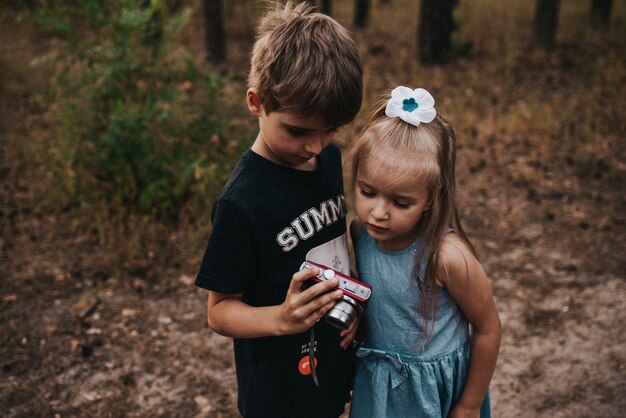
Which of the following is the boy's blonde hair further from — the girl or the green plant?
the green plant

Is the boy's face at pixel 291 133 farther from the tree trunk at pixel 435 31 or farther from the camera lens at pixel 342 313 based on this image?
the tree trunk at pixel 435 31

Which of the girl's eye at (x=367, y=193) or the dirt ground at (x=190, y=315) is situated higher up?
the girl's eye at (x=367, y=193)

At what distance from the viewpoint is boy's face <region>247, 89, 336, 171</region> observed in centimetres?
150

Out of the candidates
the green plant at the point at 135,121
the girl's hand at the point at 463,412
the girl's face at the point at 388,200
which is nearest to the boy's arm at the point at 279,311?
the girl's face at the point at 388,200

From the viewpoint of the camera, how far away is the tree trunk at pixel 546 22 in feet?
28.6

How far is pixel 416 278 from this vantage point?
1.69 metres

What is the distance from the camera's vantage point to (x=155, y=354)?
10.9 ft

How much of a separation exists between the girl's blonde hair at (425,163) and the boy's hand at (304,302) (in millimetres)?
368

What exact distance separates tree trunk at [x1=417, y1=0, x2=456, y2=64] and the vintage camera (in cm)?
782

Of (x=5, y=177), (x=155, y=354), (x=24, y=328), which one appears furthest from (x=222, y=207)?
(x=5, y=177)

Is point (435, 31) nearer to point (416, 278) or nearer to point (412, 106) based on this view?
point (412, 106)

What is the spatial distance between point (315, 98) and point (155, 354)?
7.95ft

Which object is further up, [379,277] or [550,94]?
[379,277]

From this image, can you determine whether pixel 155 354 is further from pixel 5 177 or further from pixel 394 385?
pixel 5 177
